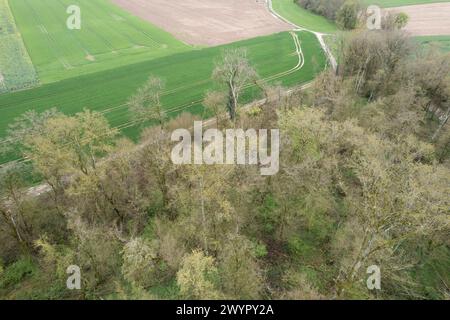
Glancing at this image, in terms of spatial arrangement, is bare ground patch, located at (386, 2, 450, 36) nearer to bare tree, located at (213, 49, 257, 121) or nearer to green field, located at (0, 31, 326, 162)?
green field, located at (0, 31, 326, 162)

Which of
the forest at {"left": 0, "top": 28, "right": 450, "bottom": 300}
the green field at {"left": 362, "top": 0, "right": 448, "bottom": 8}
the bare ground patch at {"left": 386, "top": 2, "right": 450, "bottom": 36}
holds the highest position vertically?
the green field at {"left": 362, "top": 0, "right": 448, "bottom": 8}

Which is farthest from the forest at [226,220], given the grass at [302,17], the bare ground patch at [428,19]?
the bare ground patch at [428,19]

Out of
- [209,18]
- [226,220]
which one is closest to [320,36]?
[209,18]

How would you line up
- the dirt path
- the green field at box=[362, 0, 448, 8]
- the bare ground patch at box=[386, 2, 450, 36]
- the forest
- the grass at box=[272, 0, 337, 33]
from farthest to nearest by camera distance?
1. the green field at box=[362, 0, 448, 8]
2. the grass at box=[272, 0, 337, 33]
3. the bare ground patch at box=[386, 2, 450, 36]
4. the dirt path
5. the forest

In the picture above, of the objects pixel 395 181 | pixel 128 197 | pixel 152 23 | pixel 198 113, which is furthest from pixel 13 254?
pixel 152 23

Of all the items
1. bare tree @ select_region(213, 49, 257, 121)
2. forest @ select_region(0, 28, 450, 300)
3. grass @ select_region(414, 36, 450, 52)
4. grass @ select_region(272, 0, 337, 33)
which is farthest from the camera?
grass @ select_region(272, 0, 337, 33)

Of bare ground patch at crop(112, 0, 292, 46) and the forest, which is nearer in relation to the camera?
the forest

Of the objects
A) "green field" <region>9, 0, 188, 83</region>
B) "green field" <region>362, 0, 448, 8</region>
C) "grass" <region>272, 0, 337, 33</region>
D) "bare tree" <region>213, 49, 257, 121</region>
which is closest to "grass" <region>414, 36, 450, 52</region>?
"grass" <region>272, 0, 337, 33</region>

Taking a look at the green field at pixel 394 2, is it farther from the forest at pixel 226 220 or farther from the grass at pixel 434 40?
the forest at pixel 226 220
